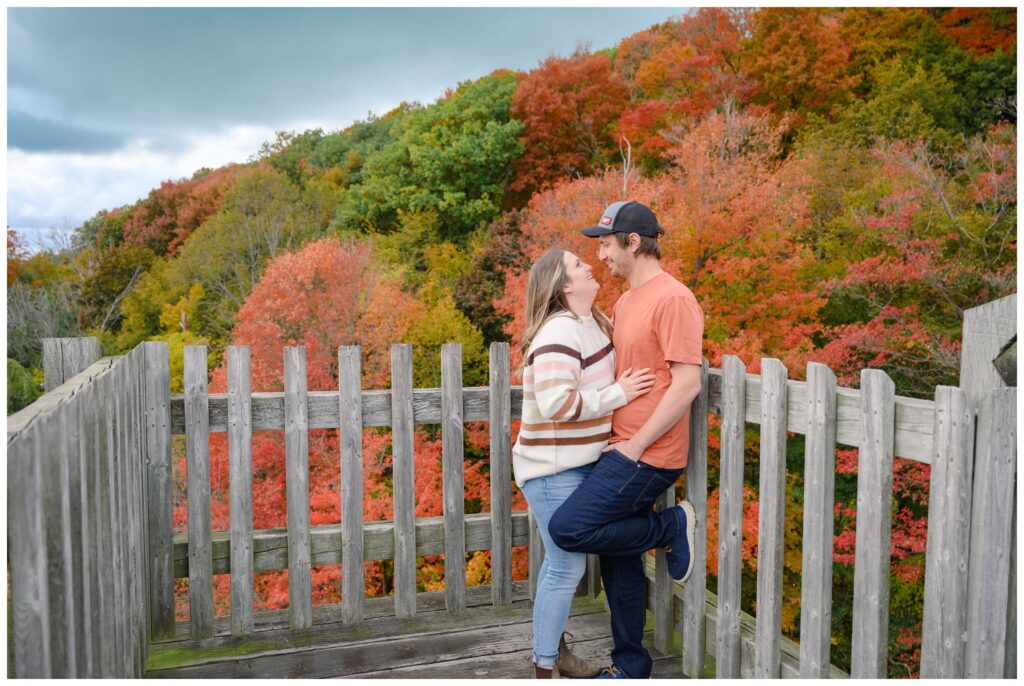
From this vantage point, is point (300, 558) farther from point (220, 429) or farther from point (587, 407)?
point (587, 407)

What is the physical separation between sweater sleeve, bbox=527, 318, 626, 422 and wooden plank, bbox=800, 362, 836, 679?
2.12 feet

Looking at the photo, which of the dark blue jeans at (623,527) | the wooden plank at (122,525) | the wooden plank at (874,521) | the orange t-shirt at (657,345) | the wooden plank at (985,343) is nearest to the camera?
the wooden plank at (985,343)

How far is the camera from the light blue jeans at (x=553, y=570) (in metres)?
2.76

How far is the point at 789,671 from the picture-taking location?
2650 millimetres

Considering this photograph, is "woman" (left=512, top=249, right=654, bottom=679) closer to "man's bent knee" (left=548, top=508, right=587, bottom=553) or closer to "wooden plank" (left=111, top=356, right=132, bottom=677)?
"man's bent knee" (left=548, top=508, right=587, bottom=553)

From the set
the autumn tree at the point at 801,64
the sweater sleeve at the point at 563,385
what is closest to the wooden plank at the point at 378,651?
the sweater sleeve at the point at 563,385

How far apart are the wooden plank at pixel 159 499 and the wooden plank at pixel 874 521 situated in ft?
9.20

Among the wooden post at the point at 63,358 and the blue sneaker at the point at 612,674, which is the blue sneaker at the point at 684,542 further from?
the wooden post at the point at 63,358

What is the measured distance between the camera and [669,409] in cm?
259

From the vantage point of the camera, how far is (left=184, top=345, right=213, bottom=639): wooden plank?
3.32 m

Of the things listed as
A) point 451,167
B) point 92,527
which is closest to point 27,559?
point 92,527

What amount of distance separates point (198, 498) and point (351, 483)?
691 mm

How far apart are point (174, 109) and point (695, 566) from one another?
22.1m

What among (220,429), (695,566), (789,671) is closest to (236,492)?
(220,429)
